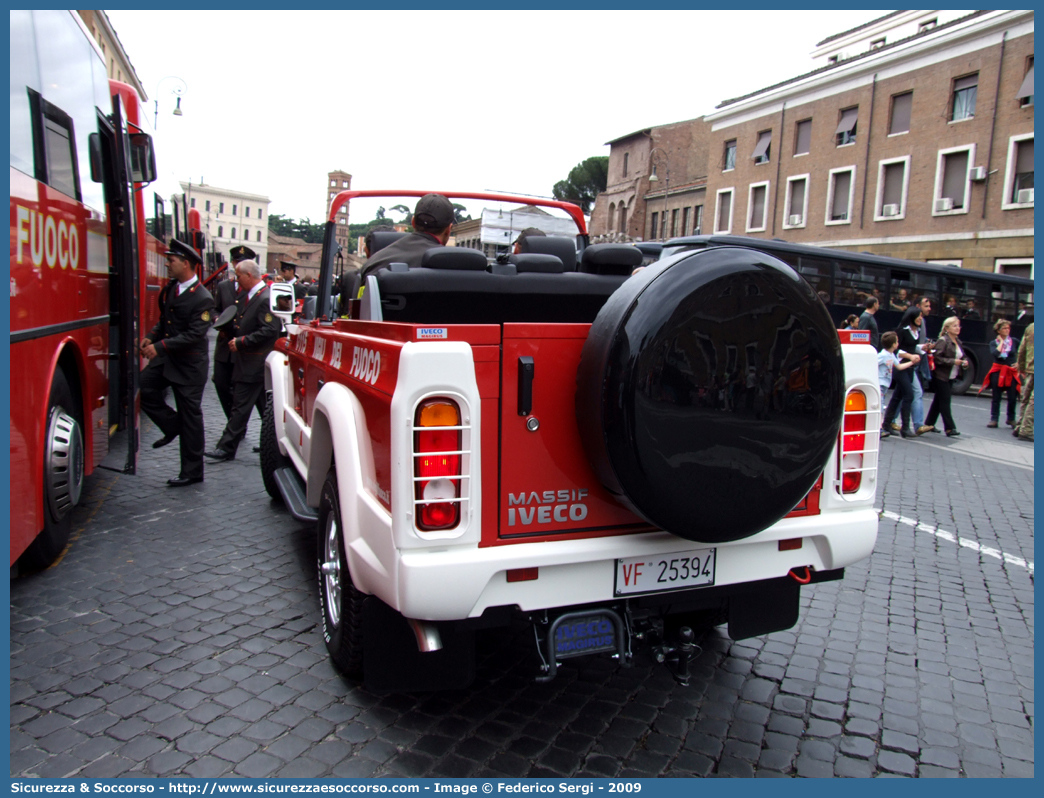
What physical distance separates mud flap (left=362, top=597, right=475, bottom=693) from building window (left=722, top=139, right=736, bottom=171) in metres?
Result: 43.3

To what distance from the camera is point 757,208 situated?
40.5 m

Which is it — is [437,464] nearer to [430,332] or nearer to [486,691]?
[430,332]

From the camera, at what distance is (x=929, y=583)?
15.8 ft

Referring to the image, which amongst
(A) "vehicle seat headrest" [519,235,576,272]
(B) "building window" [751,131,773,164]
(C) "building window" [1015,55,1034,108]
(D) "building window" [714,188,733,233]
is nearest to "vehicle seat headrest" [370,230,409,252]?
(A) "vehicle seat headrest" [519,235,576,272]

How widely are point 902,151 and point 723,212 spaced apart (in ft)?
39.0

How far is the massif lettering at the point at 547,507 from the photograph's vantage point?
256 centimetres

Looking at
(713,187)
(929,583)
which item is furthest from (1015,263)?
(929,583)

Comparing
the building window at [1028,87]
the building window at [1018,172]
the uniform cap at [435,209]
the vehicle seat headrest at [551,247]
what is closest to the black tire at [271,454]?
the uniform cap at [435,209]

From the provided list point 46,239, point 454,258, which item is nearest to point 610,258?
point 454,258

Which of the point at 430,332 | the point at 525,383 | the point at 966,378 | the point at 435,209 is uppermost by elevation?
the point at 435,209

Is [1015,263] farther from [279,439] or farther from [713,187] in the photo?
[279,439]

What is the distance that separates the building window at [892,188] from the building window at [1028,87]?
4.91 meters

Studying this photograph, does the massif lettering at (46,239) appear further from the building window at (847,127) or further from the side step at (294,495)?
the building window at (847,127)

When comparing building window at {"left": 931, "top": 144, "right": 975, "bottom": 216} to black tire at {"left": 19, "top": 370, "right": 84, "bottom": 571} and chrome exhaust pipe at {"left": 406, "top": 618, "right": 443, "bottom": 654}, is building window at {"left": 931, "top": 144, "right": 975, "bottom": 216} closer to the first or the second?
black tire at {"left": 19, "top": 370, "right": 84, "bottom": 571}
